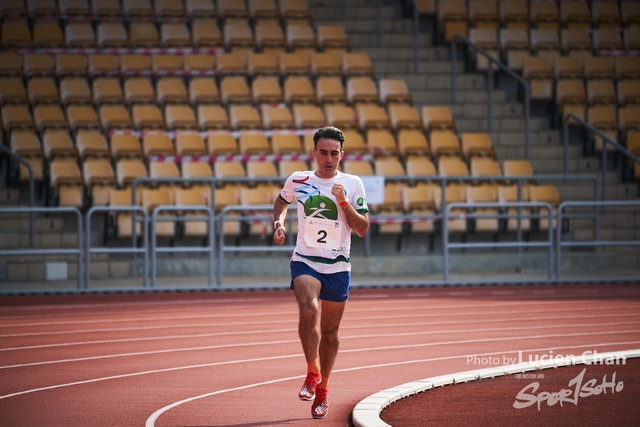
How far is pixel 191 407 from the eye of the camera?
6.67m

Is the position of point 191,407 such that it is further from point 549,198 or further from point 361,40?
point 361,40

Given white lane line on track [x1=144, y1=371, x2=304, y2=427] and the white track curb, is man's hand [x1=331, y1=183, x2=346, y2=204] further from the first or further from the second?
white lane line on track [x1=144, y1=371, x2=304, y2=427]

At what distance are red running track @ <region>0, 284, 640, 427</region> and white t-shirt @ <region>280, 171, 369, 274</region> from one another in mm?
991

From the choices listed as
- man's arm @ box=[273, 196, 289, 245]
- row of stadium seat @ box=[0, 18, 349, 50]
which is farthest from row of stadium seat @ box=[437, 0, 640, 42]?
man's arm @ box=[273, 196, 289, 245]

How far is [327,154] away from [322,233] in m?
0.51

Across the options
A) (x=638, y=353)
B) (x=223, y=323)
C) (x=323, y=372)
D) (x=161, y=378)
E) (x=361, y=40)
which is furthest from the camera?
(x=361, y=40)

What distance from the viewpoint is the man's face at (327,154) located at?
21.0 feet

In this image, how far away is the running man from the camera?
6363 mm

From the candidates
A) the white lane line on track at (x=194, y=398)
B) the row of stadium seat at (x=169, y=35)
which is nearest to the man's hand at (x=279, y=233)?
the white lane line on track at (x=194, y=398)

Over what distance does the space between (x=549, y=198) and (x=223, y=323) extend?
8.63m

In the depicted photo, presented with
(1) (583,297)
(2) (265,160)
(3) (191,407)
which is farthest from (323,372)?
(2) (265,160)

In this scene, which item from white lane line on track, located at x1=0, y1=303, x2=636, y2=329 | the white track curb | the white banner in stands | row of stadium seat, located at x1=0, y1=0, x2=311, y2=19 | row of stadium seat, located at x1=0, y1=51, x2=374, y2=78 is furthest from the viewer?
row of stadium seat, located at x1=0, y1=0, x2=311, y2=19

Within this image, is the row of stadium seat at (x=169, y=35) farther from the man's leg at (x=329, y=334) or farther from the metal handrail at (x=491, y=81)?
the man's leg at (x=329, y=334)

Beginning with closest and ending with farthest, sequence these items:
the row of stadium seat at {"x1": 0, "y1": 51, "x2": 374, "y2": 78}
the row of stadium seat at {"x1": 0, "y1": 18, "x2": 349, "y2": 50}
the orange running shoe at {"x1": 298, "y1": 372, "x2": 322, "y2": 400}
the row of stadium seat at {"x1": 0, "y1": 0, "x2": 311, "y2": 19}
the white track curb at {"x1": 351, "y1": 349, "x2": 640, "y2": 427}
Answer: the white track curb at {"x1": 351, "y1": 349, "x2": 640, "y2": 427} < the orange running shoe at {"x1": 298, "y1": 372, "x2": 322, "y2": 400} < the row of stadium seat at {"x1": 0, "y1": 51, "x2": 374, "y2": 78} < the row of stadium seat at {"x1": 0, "y1": 18, "x2": 349, "y2": 50} < the row of stadium seat at {"x1": 0, "y1": 0, "x2": 311, "y2": 19}
